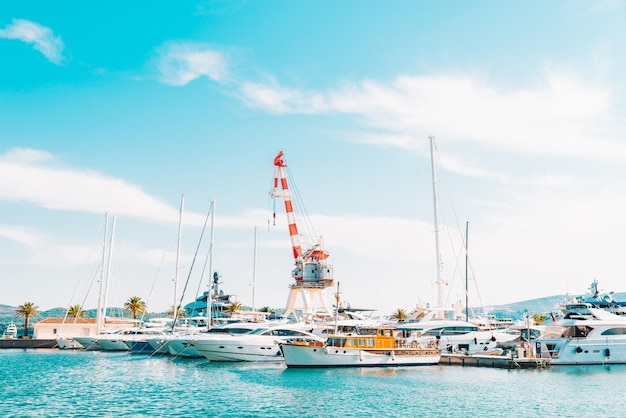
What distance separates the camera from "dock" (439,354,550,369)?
46906 mm

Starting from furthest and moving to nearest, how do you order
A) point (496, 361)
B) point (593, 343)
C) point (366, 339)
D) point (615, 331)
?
1. point (496, 361)
2. point (615, 331)
3. point (593, 343)
4. point (366, 339)

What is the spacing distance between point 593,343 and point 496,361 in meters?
8.50

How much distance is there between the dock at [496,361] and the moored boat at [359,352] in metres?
2.74

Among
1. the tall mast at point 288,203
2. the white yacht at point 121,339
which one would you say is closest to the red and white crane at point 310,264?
the tall mast at point 288,203

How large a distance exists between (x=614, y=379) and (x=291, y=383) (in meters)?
23.3

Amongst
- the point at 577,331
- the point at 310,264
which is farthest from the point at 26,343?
the point at 577,331

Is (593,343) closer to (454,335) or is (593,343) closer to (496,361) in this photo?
(496,361)

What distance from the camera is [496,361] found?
4856cm

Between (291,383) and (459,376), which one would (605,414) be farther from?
(291,383)

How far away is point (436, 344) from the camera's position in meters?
56.2

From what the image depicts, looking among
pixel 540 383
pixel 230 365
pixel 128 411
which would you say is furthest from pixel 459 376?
pixel 128 411

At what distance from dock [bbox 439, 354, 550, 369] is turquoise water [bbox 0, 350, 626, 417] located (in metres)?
1.73

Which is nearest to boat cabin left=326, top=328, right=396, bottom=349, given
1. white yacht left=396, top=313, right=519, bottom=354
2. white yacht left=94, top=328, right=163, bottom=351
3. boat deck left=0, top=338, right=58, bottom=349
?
white yacht left=396, top=313, right=519, bottom=354

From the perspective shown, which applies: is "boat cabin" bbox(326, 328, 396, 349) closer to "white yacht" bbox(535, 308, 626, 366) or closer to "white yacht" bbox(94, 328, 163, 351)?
"white yacht" bbox(535, 308, 626, 366)
